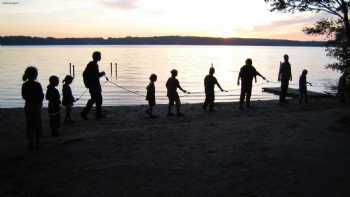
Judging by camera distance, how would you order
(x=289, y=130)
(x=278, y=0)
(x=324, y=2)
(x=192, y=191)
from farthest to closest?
(x=278, y=0) < (x=324, y=2) < (x=289, y=130) < (x=192, y=191)

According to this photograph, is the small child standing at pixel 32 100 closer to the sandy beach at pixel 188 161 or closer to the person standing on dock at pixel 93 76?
the sandy beach at pixel 188 161

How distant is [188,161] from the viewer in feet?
30.2

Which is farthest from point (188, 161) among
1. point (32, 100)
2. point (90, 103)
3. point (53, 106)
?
point (90, 103)

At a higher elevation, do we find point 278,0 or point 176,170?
point 278,0

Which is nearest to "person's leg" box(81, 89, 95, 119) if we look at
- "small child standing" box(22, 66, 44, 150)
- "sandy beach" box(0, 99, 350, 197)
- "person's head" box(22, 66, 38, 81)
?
"sandy beach" box(0, 99, 350, 197)

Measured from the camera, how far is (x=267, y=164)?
8844mm

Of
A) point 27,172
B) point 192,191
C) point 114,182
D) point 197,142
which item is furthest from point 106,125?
point 192,191

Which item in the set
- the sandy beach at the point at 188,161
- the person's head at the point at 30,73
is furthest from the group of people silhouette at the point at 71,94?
the sandy beach at the point at 188,161

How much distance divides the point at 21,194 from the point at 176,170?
2.88 metres

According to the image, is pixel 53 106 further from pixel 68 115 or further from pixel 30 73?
pixel 30 73

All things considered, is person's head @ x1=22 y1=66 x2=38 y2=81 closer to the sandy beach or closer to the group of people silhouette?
the group of people silhouette

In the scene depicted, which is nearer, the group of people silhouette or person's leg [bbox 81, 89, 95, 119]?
the group of people silhouette

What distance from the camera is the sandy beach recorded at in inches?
301

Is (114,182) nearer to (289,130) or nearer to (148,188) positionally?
(148,188)
